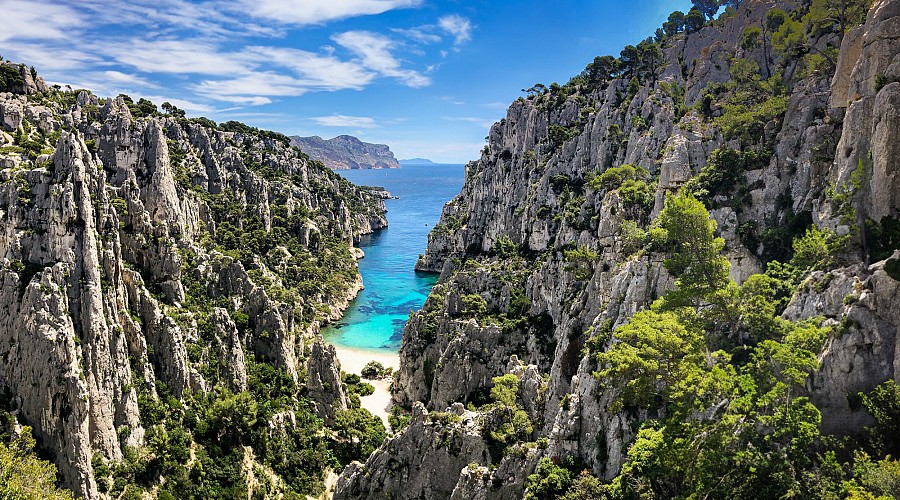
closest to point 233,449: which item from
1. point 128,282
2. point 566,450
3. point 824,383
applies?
point 128,282

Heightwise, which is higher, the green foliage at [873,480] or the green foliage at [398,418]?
the green foliage at [873,480]

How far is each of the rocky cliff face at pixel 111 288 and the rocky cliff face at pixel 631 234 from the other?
17374 mm

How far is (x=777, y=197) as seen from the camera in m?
36.3

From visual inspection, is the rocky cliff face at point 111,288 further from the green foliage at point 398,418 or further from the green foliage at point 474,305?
the green foliage at point 474,305

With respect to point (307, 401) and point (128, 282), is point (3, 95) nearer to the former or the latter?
point (128, 282)

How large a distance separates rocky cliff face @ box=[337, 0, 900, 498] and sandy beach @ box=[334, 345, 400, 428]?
102 inches

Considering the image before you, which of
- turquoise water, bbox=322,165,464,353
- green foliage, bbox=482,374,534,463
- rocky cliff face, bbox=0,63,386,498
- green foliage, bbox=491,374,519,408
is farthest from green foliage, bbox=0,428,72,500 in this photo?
turquoise water, bbox=322,165,464,353

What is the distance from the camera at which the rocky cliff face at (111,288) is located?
34531mm

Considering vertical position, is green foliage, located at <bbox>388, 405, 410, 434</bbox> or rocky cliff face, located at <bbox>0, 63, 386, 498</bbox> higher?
rocky cliff face, located at <bbox>0, 63, 386, 498</bbox>

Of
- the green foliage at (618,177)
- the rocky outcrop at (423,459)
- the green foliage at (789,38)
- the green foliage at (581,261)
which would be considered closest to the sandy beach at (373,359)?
the rocky outcrop at (423,459)

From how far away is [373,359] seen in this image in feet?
246

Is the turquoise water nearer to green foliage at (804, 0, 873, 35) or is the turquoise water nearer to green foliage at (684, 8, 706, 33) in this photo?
green foliage at (804, 0, 873, 35)

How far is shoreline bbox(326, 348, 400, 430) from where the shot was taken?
5962cm

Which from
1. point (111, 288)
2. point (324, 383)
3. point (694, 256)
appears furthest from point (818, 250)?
point (111, 288)
